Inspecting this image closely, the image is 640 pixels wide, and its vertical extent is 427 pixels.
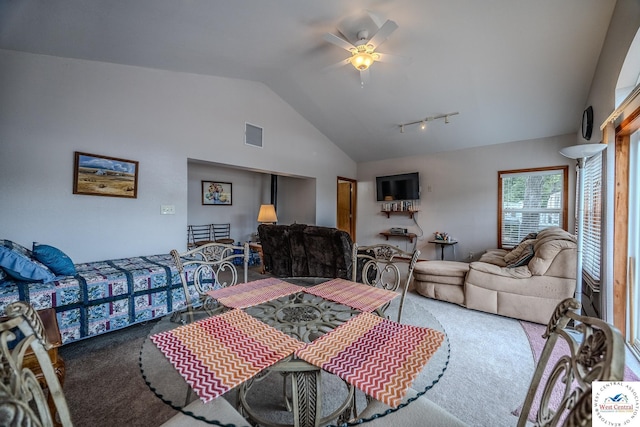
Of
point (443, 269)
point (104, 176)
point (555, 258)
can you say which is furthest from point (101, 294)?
point (555, 258)

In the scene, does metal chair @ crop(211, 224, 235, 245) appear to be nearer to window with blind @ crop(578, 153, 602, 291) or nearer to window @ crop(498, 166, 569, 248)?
window @ crop(498, 166, 569, 248)

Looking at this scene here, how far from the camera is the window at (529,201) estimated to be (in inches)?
179

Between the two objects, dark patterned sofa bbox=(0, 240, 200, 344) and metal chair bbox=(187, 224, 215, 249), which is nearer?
dark patterned sofa bbox=(0, 240, 200, 344)

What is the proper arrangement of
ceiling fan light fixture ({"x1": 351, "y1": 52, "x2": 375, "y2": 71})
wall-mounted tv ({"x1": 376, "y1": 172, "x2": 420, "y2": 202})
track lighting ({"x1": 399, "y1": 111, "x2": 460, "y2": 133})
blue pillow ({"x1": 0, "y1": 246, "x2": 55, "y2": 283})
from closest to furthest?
blue pillow ({"x1": 0, "y1": 246, "x2": 55, "y2": 283}), ceiling fan light fixture ({"x1": 351, "y1": 52, "x2": 375, "y2": 71}), track lighting ({"x1": 399, "y1": 111, "x2": 460, "y2": 133}), wall-mounted tv ({"x1": 376, "y1": 172, "x2": 420, "y2": 202})

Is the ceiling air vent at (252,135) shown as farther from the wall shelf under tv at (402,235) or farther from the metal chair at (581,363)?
the metal chair at (581,363)

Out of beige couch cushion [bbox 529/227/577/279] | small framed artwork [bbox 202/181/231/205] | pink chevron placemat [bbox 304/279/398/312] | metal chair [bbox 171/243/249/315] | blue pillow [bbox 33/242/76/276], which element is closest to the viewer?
pink chevron placemat [bbox 304/279/398/312]

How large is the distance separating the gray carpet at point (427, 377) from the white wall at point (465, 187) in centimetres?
299

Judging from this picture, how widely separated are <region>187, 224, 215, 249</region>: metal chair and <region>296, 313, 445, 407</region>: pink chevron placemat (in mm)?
5521

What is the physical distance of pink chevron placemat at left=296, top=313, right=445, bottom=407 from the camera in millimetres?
840

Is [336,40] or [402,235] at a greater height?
[336,40]

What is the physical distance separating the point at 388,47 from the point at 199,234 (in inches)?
211

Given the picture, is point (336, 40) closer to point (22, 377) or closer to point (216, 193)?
point (22, 377)

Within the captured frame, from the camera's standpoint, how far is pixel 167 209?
366 centimetres

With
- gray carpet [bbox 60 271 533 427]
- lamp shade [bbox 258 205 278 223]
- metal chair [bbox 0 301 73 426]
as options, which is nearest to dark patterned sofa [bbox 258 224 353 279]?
lamp shade [bbox 258 205 278 223]
